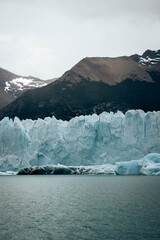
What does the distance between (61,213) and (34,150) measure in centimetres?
3677

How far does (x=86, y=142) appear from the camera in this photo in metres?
53.8

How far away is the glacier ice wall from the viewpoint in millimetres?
52000

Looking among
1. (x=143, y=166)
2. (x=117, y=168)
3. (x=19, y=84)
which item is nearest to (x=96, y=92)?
(x=117, y=168)

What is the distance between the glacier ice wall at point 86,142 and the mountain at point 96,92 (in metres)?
32.0

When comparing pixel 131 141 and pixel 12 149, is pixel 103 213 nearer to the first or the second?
pixel 131 141

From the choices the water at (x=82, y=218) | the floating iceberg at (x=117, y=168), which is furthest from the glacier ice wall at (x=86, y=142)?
the water at (x=82, y=218)

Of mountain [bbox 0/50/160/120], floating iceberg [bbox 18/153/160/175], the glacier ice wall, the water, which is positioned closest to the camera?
the water

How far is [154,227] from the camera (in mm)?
14695

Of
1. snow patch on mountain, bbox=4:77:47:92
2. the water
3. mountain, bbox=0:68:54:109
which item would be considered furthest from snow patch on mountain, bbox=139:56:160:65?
the water

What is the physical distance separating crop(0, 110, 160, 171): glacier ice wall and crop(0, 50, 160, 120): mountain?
105ft

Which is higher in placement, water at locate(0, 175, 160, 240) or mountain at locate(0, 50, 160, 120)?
mountain at locate(0, 50, 160, 120)

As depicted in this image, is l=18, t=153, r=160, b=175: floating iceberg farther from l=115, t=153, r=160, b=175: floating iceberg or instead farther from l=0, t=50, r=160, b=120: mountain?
l=0, t=50, r=160, b=120: mountain

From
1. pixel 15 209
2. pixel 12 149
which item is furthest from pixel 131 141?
pixel 15 209

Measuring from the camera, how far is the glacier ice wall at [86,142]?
171ft
